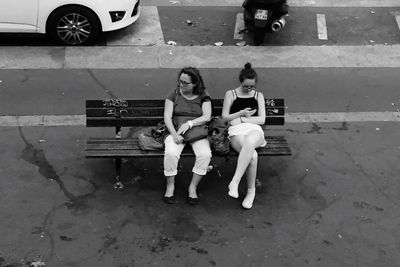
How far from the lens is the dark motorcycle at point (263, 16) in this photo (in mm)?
11438

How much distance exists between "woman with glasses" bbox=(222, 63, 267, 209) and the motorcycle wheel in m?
3.99

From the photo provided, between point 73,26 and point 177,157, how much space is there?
455 cm

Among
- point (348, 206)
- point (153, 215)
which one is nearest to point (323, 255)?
point (348, 206)

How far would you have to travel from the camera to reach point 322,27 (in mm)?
12406

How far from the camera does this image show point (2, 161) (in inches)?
320

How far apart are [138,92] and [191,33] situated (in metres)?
2.38

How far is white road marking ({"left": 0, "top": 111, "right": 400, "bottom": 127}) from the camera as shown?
9031mm

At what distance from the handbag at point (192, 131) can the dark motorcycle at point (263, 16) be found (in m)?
4.19

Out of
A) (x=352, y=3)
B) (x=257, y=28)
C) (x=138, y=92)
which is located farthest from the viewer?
(x=352, y=3)

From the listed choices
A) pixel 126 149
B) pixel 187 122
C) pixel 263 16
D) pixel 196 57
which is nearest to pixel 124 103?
pixel 126 149

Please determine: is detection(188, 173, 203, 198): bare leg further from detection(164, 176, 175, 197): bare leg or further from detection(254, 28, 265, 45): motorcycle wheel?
detection(254, 28, 265, 45): motorcycle wheel

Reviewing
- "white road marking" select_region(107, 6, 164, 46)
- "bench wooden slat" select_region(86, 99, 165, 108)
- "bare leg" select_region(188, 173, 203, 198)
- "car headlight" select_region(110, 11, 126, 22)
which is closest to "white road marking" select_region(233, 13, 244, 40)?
"white road marking" select_region(107, 6, 164, 46)

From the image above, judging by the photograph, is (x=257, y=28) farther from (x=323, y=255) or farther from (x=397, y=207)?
(x=323, y=255)

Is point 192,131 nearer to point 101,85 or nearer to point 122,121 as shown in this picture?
point 122,121
